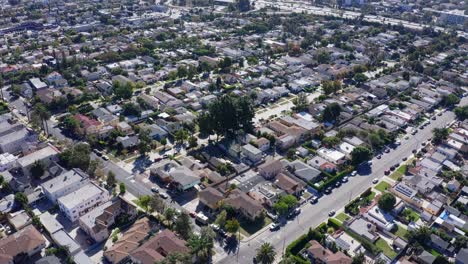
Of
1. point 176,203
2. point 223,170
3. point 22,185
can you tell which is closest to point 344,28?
point 223,170

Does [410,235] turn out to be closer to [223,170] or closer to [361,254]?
[361,254]

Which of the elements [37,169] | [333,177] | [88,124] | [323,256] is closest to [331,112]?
[333,177]

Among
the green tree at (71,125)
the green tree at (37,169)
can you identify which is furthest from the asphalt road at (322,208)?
the green tree at (71,125)

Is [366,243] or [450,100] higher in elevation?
[450,100]

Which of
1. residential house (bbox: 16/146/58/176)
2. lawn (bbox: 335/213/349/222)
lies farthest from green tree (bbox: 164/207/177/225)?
residential house (bbox: 16/146/58/176)

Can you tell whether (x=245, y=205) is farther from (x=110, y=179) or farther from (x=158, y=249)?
(x=110, y=179)

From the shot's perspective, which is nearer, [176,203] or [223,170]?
[176,203]
